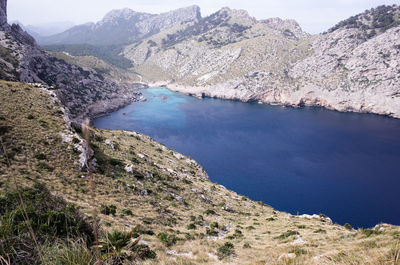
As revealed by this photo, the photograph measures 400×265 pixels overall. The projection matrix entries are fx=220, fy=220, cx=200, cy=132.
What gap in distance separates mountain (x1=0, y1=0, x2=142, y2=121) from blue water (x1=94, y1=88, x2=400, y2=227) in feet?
41.8

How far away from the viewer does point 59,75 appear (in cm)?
12812

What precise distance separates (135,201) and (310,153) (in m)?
83.8

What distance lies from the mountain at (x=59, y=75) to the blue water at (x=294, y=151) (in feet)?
41.8

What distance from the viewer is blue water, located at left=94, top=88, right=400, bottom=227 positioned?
204 feet

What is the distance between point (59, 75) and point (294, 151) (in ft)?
437

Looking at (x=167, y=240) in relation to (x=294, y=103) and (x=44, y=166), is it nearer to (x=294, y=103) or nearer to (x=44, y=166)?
(x=44, y=166)

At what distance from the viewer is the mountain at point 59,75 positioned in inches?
3438

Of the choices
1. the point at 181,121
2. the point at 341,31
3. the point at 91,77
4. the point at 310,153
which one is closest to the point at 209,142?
the point at 181,121

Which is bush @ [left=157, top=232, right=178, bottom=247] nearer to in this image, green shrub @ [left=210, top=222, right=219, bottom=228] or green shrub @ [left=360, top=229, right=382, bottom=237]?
green shrub @ [left=210, top=222, right=219, bottom=228]

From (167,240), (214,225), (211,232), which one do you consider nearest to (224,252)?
(167,240)

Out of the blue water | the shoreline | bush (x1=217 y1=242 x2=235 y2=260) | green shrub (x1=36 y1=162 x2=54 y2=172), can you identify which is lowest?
the blue water

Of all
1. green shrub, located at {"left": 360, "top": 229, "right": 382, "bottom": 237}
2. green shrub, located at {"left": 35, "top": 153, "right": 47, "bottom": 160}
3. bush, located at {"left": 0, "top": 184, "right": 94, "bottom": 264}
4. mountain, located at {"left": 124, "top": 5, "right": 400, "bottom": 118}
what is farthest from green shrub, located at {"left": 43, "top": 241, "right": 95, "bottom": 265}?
mountain, located at {"left": 124, "top": 5, "right": 400, "bottom": 118}

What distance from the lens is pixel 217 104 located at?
171 meters

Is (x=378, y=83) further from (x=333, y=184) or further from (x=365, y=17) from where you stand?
(x=333, y=184)
